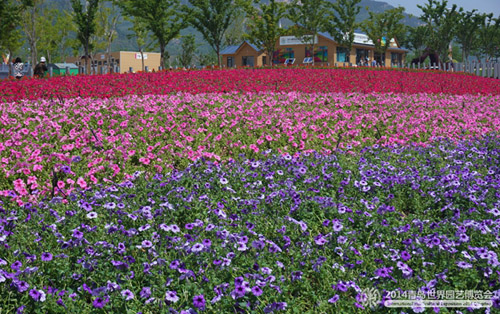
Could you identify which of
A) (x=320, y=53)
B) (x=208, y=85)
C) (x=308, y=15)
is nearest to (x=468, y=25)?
(x=320, y=53)

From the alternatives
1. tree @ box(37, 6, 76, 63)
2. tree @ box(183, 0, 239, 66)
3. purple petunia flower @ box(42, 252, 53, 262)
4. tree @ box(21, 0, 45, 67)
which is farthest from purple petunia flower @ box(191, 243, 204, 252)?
tree @ box(37, 6, 76, 63)

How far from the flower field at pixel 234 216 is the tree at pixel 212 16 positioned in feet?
80.6

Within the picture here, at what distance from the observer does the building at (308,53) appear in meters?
55.5

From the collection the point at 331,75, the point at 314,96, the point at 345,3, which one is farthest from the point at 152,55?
the point at 314,96

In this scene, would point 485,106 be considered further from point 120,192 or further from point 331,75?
point 120,192

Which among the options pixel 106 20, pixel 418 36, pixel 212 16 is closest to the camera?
pixel 212 16

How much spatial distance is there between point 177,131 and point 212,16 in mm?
26557

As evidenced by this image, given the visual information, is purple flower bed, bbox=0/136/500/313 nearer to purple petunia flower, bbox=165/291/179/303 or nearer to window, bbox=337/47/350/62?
purple petunia flower, bbox=165/291/179/303

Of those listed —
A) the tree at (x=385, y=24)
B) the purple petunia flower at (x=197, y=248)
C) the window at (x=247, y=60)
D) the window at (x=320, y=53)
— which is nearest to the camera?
the purple petunia flower at (x=197, y=248)

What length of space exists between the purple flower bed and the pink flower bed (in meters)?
0.92

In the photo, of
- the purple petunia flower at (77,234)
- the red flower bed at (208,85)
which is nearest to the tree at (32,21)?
the red flower bed at (208,85)

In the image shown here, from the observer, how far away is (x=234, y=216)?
405cm

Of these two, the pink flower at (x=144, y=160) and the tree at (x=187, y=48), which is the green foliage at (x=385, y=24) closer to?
the tree at (x=187, y=48)

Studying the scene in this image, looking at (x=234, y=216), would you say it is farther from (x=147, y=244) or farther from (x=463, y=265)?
(x=463, y=265)
